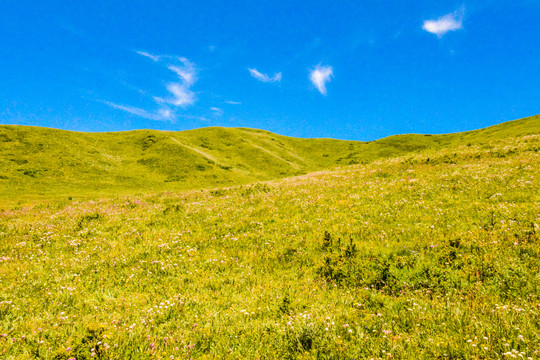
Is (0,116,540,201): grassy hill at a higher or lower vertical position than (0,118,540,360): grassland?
higher

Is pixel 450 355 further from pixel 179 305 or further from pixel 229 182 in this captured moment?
pixel 229 182

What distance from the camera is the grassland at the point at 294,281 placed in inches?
201

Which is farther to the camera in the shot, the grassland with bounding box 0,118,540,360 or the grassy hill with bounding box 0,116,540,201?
the grassy hill with bounding box 0,116,540,201

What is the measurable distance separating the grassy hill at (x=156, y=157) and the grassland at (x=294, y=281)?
27.7 meters

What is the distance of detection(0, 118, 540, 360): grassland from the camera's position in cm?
512

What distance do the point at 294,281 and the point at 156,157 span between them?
54.7 meters

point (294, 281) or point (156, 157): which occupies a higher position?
point (156, 157)

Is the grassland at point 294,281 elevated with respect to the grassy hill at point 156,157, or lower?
lower

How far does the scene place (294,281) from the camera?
8203mm

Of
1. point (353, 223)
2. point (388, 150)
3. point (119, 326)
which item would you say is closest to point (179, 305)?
point (119, 326)

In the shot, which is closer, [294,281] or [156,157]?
[294,281]

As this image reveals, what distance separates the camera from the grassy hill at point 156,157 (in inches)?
1609

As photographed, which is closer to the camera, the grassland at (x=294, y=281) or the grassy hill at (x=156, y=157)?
the grassland at (x=294, y=281)

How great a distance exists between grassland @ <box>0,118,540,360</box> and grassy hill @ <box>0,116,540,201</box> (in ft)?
90.9
